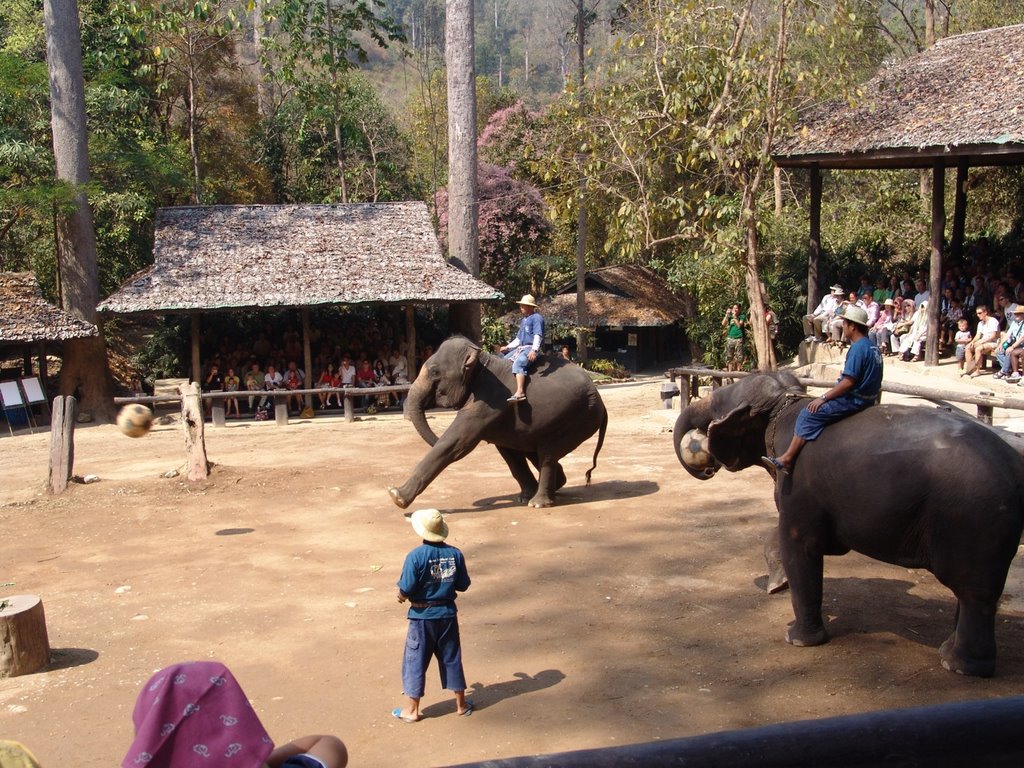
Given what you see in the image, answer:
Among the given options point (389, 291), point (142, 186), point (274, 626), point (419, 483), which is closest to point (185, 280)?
point (389, 291)

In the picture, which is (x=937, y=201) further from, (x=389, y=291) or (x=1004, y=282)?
(x=389, y=291)

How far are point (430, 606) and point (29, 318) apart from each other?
16630 mm

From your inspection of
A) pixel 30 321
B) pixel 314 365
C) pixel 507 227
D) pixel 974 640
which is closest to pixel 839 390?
pixel 974 640

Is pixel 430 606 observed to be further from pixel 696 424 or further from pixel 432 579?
pixel 696 424

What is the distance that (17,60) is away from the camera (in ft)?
74.5

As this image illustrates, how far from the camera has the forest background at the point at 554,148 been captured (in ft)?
61.2

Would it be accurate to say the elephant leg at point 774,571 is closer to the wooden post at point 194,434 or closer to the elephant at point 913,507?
the elephant at point 913,507

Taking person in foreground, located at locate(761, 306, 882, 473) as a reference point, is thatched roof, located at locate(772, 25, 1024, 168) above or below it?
above

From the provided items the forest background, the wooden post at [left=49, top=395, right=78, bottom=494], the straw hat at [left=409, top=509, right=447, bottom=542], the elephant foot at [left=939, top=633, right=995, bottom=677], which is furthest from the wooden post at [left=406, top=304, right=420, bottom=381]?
the elephant foot at [left=939, top=633, right=995, bottom=677]

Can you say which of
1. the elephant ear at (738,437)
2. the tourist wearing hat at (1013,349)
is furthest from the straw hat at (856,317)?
the tourist wearing hat at (1013,349)

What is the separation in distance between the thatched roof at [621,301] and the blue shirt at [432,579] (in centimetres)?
2554

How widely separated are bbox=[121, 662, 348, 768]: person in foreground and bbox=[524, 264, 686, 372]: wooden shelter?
28861mm

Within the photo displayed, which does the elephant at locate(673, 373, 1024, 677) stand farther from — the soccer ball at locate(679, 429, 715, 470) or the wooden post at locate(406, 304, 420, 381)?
the wooden post at locate(406, 304, 420, 381)

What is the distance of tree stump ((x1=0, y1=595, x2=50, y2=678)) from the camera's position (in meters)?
6.93
